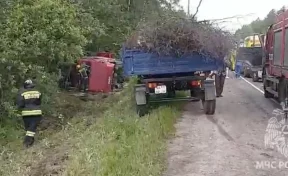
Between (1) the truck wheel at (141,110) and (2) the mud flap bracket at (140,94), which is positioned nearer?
(2) the mud flap bracket at (140,94)

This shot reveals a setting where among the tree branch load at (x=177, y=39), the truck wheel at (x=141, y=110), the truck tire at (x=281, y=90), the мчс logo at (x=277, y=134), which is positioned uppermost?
the tree branch load at (x=177, y=39)

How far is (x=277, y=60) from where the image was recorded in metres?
14.2

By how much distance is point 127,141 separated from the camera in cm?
775

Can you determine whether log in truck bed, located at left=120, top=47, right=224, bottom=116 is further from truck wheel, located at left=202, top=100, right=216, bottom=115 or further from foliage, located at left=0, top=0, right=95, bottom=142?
foliage, located at left=0, top=0, right=95, bottom=142

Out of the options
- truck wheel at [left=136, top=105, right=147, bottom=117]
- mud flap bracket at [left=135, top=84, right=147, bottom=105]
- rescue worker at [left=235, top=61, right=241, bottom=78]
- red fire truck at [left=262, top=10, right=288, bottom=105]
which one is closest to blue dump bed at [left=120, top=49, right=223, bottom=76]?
mud flap bracket at [left=135, top=84, right=147, bottom=105]

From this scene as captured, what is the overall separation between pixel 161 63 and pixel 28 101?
3462 millimetres

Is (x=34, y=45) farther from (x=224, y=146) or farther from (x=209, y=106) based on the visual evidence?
(x=224, y=146)

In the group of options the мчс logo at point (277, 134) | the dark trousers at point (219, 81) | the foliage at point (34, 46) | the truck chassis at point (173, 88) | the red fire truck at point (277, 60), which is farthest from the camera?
the dark trousers at point (219, 81)

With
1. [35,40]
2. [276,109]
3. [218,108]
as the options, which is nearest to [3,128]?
[35,40]

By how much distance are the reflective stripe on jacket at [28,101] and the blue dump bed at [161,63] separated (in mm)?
2649

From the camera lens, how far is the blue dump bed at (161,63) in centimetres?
1173

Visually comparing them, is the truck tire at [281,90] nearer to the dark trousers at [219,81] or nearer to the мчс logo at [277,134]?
the мчс logo at [277,134]

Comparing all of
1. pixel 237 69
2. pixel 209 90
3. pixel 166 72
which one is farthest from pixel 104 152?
pixel 237 69

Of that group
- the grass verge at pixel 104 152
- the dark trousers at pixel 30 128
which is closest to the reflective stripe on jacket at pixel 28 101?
the dark trousers at pixel 30 128
